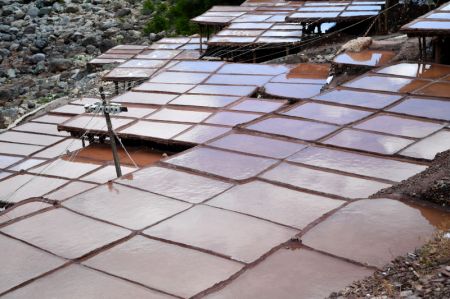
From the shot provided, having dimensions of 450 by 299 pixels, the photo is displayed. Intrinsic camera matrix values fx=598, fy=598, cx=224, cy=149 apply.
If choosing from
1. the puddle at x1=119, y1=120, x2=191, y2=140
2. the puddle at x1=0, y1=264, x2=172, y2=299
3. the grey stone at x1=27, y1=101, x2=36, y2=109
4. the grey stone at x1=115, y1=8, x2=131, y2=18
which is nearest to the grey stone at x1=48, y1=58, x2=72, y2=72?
the grey stone at x1=27, y1=101, x2=36, y2=109

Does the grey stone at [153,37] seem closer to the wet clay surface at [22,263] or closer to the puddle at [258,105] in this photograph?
the puddle at [258,105]

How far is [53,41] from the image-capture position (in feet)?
72.2

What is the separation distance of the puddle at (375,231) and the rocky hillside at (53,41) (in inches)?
446

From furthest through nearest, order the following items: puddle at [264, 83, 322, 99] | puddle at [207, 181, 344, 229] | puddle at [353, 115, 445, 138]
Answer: puddle at [264, 83, 322, 99]
puddle at [353, 115, 445, 138]
puddle at [207, 181, 344, 229]

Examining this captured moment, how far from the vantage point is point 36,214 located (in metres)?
4.79

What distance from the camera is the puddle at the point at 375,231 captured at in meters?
3.83

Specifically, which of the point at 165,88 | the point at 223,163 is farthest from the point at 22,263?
the point at 165,88

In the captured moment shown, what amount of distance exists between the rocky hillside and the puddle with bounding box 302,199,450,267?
446 inches

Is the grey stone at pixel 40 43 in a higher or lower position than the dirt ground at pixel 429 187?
lower

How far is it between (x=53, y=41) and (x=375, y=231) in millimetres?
19911

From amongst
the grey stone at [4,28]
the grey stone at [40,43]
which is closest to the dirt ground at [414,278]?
the grey stone at [40,43]

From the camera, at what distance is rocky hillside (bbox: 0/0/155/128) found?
1734cm

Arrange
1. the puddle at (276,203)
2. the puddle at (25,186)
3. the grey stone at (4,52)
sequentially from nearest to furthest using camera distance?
the puddle at (276,203) < the puddle at (25,186) < the grey stone at (4,52)

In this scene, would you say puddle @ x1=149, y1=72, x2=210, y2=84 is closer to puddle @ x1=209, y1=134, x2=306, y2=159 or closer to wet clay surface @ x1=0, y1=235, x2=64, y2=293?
puddle @ x1=209, y1=134, x2=306, y2=159
